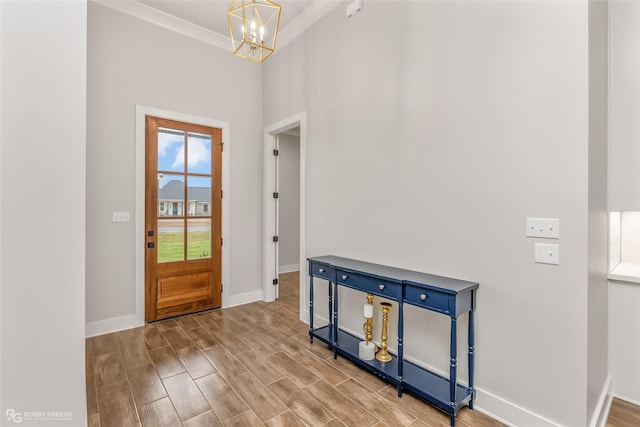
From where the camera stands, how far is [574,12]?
158 cm

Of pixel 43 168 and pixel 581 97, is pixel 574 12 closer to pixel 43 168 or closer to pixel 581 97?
pixel 581 97

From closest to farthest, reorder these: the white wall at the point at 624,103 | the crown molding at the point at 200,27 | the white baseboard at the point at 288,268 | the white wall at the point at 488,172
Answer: the white wall at the point at 488,172 → the white wall at the point at 624,103 → the crown molding at the point at 200,27 → the white baseboard at the point at 288,268

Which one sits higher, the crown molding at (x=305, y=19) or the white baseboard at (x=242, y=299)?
the crown molding at (x=305, y=19)

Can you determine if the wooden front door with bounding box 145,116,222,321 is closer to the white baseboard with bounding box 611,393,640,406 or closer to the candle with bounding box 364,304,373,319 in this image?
the candle with bounding box 364,304,373,319

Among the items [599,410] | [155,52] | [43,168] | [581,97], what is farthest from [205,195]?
[599,410]

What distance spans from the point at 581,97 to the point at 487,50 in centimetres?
63

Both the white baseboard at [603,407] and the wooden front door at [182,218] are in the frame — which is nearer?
the white baseboard at [603,407]

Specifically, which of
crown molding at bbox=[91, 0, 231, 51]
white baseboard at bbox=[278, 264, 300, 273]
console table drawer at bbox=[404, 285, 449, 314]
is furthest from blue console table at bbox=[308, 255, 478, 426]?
white baseboard at bbox=[278, 264, 300, 273]

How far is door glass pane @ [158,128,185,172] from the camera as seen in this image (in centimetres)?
349

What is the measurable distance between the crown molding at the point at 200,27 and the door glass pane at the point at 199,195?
177cm

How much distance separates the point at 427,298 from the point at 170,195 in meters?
3.04

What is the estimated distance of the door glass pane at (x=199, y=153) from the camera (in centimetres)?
368

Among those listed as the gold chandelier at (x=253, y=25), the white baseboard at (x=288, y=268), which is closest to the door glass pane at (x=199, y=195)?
the gold chandelier at (x=253, y=25)

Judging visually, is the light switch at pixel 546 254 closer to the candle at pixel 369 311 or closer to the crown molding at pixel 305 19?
the candle at pixel 369 311
